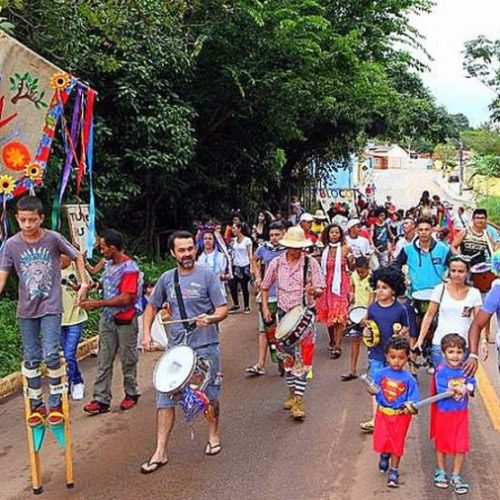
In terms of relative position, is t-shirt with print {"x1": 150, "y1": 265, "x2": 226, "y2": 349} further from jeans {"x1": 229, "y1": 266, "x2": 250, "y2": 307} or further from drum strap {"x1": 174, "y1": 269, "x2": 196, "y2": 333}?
jeans {"x1": 229, "y1": 266, "x2": 250, "y2": 307}

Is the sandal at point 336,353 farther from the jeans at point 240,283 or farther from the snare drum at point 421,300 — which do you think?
the jeans at point 240,283

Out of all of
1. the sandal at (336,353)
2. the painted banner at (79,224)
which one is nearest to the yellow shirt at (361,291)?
the sandal at (336,353)

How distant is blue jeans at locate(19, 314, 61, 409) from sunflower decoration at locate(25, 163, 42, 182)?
8.14 feet

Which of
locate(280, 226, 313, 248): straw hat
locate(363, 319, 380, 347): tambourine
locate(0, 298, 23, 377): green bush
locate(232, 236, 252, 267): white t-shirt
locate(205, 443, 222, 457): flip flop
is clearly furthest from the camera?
locate(232, 236, 252, 267): white t-shirt

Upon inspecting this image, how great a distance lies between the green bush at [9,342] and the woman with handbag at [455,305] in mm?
4622

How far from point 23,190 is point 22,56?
50.1 inches

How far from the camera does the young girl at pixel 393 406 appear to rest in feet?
17.7

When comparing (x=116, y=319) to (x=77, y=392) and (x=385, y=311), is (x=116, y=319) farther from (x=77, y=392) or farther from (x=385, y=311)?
(x=385, y=311)

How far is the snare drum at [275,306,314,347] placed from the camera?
686 cm

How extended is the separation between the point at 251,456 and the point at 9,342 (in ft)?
14.1

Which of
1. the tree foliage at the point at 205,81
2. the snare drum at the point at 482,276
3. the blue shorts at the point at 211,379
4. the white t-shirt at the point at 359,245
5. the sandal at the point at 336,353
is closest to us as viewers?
the blue shorts at the point at 211,379

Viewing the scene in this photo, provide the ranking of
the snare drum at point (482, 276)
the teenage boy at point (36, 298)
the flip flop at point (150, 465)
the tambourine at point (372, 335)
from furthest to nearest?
the snare drum at point (482, 276)
the tambourine at point (372, 335)
the flip flop at point (150, 465)
the teenage boy at point (36, 298)

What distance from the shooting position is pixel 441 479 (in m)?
5.38

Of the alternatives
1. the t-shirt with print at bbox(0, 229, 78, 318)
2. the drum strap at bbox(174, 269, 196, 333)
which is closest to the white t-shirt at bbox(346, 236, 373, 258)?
the drum strap at bbox(174, 269, 196, 333)
